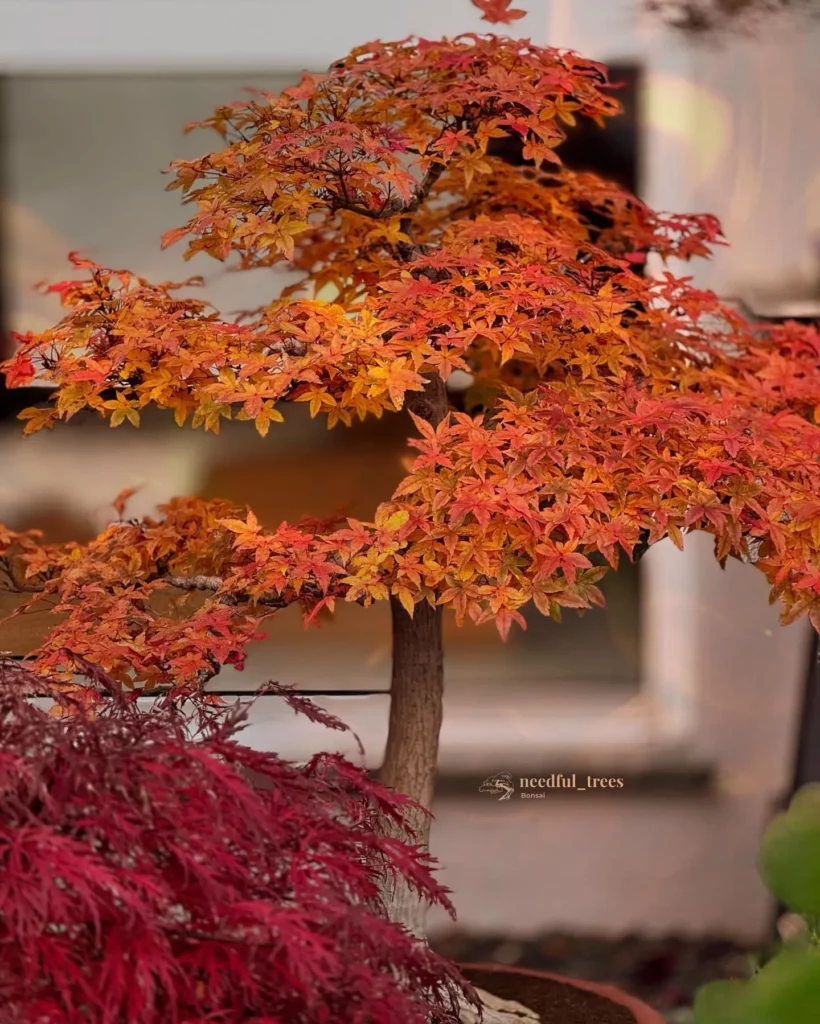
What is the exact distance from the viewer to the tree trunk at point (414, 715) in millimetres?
1658

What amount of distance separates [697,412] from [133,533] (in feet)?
2.73

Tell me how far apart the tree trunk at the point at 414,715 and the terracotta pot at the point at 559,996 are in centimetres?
22

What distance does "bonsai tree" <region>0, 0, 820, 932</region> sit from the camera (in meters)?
1.31

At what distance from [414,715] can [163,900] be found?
0.77 m

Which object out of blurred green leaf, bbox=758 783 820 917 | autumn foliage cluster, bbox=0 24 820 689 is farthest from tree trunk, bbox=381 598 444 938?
blurred green leaf, bbox=758 783 820 917

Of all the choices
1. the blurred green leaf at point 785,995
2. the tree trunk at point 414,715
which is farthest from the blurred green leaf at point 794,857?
the tree trunk at point 414,715

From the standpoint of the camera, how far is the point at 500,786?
2.36 m

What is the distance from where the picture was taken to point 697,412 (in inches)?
55.8

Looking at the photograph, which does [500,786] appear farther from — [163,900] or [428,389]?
[163,900]

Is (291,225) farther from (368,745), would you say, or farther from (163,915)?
(368,745)

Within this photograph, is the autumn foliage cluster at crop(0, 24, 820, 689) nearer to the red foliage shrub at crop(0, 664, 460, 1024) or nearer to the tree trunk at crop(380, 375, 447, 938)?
the tree trunk at crop(380, 375, 447, 938)

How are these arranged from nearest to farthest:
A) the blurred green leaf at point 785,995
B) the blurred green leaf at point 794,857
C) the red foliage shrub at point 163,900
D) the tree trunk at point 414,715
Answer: the red foliage shrub at point 163,900, the blurred green leaf at point 785,995, the blurred green leaf at point 794,857, the tree trunk at point 414,715

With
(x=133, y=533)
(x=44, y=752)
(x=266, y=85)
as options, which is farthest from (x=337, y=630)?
(x=44, y=752)

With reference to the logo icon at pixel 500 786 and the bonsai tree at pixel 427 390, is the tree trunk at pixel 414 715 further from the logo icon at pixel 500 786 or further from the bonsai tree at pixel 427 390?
the logo icon at pixel 500 786
